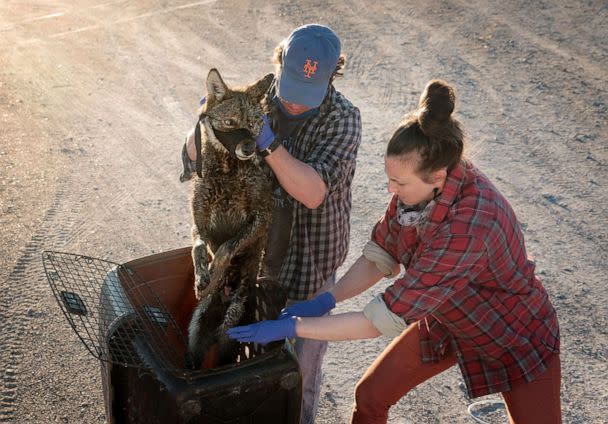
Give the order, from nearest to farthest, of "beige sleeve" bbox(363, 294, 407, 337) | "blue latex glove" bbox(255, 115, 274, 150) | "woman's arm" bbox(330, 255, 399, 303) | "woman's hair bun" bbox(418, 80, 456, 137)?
1. "woman's hair bun" bbox(418, 80, 456, 137)
2. "beige sleeve" bbox(363, 294, 407, 337)
3. "blue latex glove" bbox(255, 115, 274, 150)
4. "woman's arm" bbox(330, 255, 399, 303)

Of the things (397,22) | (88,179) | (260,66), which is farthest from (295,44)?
(397,22)

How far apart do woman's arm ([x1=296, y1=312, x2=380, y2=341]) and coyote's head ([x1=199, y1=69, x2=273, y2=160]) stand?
0.83 m

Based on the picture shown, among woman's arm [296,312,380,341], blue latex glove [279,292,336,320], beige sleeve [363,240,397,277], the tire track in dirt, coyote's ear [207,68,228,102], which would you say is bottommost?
the tire track in dirt

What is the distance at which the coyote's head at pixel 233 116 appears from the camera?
3.39 meters

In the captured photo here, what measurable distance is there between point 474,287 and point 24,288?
3.77m

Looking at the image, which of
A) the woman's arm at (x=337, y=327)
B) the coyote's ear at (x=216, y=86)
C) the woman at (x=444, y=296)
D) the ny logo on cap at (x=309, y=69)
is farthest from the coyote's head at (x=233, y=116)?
the woman's arm at (x=337, y=327)

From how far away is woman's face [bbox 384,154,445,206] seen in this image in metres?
2.97

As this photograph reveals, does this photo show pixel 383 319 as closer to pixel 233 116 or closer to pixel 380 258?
pixel 380 258

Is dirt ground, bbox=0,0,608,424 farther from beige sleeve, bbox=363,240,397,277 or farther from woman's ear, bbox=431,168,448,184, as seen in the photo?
woman's ear, bbox=431,168,448,184

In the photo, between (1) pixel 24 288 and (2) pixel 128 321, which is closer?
(2) pixel 128 321

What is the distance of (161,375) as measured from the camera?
116 inches

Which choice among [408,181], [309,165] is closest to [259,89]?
[309,165]

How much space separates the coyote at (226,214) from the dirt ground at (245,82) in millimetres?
1243

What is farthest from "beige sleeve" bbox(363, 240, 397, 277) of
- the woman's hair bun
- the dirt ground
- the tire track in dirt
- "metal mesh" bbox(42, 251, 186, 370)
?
the tire track in dirt
